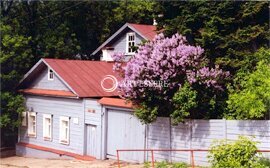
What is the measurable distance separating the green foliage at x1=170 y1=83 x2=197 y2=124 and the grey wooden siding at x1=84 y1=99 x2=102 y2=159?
5512 millimetres

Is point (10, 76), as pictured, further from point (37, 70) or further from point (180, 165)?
point (180, 165)

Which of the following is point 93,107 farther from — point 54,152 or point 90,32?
point 90,32

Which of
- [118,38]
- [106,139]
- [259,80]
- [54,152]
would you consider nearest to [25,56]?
[118,38]

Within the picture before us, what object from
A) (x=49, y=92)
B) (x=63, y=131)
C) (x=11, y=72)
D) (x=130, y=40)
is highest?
(x=130, y=40)

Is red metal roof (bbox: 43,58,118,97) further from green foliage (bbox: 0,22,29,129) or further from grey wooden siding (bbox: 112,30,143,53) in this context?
green foliage (bbox: 0,22,29,129)

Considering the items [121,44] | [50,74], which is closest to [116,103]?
[50,74]

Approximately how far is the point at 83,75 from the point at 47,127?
3.79m

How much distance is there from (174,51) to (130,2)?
25538mm

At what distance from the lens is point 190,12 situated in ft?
71.7

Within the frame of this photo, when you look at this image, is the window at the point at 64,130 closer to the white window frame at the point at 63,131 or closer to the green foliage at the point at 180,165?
the white window frame at the point at 63,131

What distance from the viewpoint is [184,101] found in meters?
19.0

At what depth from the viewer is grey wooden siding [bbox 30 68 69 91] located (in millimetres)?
26591

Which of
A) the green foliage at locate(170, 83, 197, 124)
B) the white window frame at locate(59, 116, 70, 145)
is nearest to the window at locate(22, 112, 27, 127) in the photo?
the white window frame at locate(59, 116, 70, 145)

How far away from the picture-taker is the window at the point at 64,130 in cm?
2594
